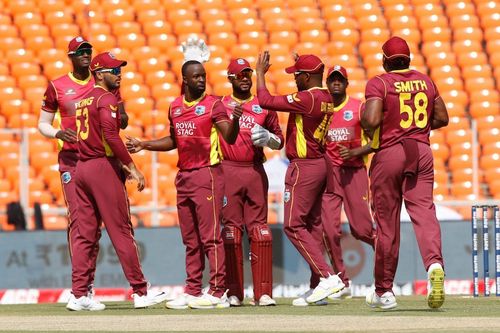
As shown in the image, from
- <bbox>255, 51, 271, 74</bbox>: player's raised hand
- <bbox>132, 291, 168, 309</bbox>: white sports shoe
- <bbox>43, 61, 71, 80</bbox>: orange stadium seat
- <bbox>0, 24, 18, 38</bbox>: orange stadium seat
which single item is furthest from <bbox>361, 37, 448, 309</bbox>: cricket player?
<bbox>0, 24, 18, 38</bbox>: orange stadium seat

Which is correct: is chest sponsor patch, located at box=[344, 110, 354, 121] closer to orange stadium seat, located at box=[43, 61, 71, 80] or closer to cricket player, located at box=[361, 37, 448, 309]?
cricket player, located at box=[361, 37, 448, 309]

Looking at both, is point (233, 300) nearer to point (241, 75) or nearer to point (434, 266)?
point (241, 75)

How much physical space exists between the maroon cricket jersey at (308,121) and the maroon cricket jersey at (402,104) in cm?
116

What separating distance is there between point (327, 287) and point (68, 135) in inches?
109

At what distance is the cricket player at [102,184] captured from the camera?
39.3 ft

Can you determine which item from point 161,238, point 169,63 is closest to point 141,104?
point 169,63

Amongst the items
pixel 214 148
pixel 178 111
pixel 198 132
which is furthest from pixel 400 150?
pixel 178 111

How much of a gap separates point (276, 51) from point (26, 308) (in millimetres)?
11895

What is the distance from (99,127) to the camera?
39.5 feet

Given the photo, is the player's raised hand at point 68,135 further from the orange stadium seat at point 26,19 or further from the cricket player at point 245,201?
the orange stadium seat at point 26,19

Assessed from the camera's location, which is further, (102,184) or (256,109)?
(256,109)

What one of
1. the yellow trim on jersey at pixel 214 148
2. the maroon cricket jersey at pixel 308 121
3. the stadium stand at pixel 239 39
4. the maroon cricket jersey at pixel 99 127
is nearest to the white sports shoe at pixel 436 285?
the maroon cricket jersey at pixel 308 121

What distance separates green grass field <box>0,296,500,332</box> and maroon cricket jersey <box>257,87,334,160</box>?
147 cm

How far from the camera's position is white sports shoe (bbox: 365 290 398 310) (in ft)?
37.9
